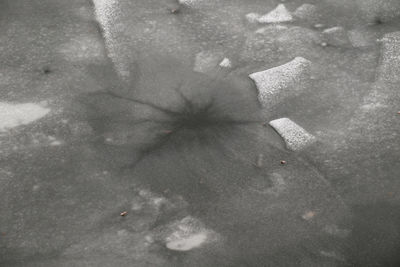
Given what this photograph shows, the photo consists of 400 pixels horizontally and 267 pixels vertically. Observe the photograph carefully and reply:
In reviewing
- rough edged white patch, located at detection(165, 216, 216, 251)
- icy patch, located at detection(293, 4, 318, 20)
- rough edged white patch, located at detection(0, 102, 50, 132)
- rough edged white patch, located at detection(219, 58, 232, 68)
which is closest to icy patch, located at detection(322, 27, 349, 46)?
icy patch, located at detection(293, 4, 318, 20)

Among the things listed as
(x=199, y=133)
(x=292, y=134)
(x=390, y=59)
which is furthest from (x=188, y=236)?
(x=390, y=59)

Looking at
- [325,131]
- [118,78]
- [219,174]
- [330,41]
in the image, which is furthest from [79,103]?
[330,41]

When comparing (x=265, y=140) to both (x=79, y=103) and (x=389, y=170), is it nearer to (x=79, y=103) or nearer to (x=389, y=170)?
(x=389, y=170)

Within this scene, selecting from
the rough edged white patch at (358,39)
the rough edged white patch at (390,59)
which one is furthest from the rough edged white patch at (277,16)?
the rough edged white patch at (390,59)

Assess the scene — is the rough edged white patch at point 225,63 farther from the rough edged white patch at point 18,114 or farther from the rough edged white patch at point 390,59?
the rough edged white patch at point 18,114

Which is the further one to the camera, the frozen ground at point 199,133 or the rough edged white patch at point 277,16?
the rough edged white patch at point 277,16

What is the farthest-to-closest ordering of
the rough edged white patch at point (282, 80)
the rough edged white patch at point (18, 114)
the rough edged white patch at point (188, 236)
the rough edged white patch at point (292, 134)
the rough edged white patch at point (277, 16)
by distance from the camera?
1. the rough edged white patch at point (277, 16)
2. the rough edged white patch at point (282, 80)
3. the rough edged white patch at point (18, 114)
4. the rough edged white patch at point (292, 134)
5. the rough edged white patch at point (188, 236)

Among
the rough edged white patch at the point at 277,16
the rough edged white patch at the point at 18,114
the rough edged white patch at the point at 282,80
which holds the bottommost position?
the rough edged white patch at the point at 18,114
